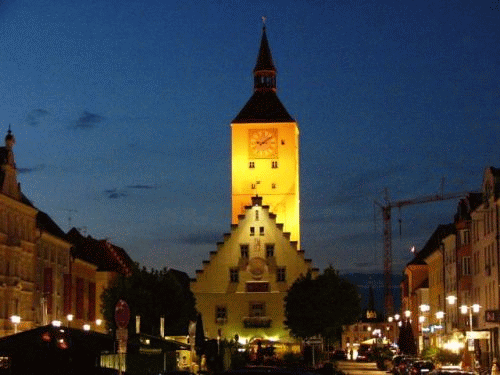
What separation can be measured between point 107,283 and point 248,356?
5281cm

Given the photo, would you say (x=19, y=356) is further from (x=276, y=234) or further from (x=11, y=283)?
(x=276, y=234)

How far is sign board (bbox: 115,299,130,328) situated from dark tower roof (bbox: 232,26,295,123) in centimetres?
10199

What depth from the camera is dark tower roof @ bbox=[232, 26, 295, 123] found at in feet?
436

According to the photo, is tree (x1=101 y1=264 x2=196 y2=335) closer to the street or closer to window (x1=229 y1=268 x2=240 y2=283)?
the street

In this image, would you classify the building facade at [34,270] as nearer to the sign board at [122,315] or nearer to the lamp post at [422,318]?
the lamp post at [422,318]

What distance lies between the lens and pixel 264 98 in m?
138

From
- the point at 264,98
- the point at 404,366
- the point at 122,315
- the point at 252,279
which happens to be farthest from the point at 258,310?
the point at 122,315

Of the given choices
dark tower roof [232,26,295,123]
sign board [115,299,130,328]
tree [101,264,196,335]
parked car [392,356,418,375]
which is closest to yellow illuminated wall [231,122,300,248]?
dark tower roof [232,26,295,123]

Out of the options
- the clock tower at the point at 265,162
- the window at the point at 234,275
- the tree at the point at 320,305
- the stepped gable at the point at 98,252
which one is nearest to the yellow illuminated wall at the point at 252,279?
the window at the point at 234,275

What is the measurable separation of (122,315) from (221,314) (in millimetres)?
85700

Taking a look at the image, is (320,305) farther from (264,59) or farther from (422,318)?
(264,59)

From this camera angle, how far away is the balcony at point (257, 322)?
114938mm

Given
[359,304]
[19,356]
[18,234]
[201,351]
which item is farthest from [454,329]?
[19,356]

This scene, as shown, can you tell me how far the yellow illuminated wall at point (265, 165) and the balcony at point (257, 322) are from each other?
1722 centimetres
